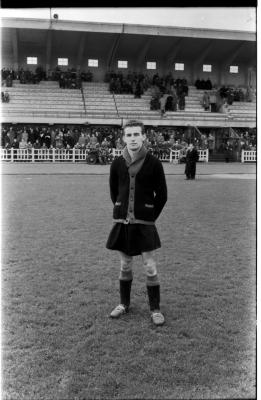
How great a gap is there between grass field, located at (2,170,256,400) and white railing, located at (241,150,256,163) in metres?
24.6

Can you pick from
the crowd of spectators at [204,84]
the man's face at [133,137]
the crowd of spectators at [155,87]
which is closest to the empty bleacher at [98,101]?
the crowd of spectators at [155,87]

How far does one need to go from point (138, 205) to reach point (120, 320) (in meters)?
1.06

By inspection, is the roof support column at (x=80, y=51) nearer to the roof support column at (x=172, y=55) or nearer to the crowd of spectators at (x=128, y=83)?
the crowd of spectators at (x=128, y=83)

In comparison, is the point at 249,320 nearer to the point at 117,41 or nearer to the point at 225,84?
the point at 117,41

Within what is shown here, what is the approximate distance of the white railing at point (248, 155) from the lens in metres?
32.7

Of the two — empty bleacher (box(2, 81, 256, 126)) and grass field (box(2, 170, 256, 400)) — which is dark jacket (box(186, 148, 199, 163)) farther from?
empty bleacher (box(2, 81, 256, 126))

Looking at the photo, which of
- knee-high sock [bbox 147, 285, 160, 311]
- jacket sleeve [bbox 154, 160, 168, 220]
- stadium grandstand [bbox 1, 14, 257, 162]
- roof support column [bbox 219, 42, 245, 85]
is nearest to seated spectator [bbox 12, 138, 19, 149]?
stadium grandstand [bbox 1, 14, 257, 162]

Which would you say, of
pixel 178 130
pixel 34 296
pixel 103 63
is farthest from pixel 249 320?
pixel 103 63

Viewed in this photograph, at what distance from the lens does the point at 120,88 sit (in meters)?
38.3

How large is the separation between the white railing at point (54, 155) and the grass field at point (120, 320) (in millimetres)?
20951

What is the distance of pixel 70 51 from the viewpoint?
1571 inches

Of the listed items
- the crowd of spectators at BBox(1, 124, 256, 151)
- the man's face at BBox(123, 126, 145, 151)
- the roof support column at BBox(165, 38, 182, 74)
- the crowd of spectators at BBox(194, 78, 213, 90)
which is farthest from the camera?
the crowd of spectators at BBox(194, 78, 213, 90)

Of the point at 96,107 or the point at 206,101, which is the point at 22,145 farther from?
the point at 206,101

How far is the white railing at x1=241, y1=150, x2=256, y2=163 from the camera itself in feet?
107
